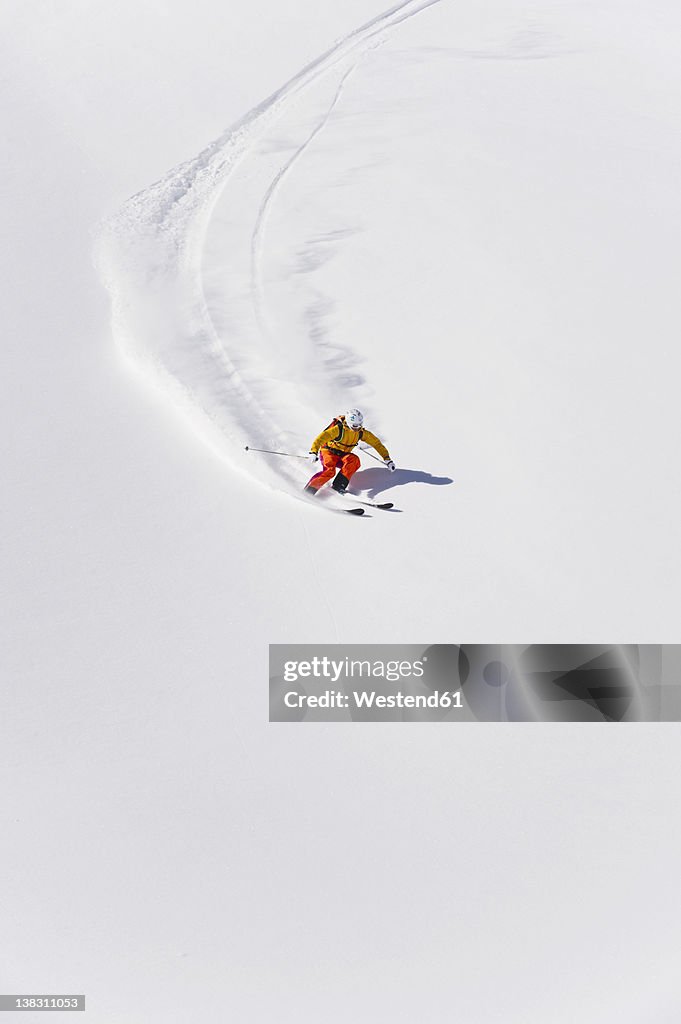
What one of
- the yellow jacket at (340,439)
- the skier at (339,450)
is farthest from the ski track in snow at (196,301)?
the yellow jacket at (340,439)

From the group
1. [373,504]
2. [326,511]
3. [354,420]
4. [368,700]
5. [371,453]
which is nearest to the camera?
[368,700]

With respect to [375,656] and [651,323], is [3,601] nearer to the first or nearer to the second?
[375,656]

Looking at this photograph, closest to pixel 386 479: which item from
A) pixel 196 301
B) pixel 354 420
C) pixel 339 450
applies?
pixel 339 450

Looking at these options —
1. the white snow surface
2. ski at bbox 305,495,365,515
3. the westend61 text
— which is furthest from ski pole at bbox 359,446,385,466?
the westend61 text

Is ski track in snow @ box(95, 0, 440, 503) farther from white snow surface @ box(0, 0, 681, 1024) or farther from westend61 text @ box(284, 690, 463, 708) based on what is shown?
westend61 text @ box(284, 690, 463, 708)

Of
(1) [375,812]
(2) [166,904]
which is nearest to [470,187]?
(1) [375,812]

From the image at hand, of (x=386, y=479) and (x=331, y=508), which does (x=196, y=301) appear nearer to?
(x=386, y=479)
